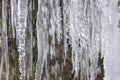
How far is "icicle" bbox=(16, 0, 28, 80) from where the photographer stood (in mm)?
2205

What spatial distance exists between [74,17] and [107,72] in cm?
39

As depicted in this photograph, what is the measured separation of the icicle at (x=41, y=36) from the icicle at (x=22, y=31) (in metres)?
0.08

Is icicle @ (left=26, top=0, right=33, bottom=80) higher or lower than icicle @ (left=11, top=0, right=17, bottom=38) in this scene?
lower

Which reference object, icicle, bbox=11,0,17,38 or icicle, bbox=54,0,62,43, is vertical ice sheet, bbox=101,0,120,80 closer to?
icicle, bbox=54,0,62,43

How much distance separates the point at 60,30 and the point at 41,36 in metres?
0.12

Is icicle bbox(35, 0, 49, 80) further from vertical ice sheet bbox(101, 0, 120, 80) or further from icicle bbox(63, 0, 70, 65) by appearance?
vertical ice sheet bbox(101, 0, 120, 80)

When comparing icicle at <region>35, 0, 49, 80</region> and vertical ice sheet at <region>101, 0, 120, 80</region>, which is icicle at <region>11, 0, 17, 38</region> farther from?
vertical ice sheet at <region>101, 0, 120, 80</region>

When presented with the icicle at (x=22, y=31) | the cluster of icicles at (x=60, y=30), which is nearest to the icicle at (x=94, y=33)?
the cluster of icicles at (x=60, y=30)

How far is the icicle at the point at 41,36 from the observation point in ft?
7.35

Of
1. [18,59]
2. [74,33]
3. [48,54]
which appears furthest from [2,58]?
[74,33]

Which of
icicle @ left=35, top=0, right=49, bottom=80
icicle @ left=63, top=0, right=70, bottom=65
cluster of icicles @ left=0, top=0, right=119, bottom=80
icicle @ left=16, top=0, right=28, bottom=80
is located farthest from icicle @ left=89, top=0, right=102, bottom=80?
icicle @ left=16, top=0, right=28, bottom=80

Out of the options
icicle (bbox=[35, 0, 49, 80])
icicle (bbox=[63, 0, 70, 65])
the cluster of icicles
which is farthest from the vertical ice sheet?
icicle (bbox=[35, 0, 49, 80])

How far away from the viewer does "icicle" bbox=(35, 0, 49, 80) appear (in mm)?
2240

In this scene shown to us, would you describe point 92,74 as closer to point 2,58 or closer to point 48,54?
point 48,54
